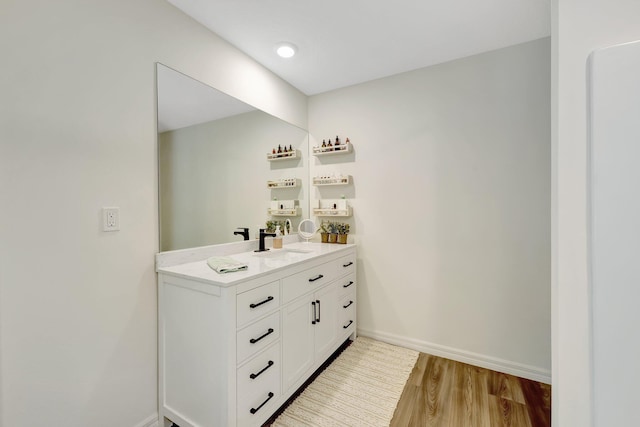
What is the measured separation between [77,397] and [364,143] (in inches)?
103

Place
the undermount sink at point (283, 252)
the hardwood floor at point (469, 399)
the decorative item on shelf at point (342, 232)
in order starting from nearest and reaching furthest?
the hardwood floor at point (469, 399) → the undermount sink at point (283, 252) → the decorative item on shelf at point (342, 232)

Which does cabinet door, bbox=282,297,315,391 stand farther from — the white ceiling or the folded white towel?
the white ceiling

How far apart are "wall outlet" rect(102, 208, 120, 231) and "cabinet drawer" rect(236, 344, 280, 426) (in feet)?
3.19

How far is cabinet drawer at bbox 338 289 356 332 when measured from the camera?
230 cm

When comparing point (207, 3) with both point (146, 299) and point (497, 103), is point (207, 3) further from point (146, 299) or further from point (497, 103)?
point (497, 103)

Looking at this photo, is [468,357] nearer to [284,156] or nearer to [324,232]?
[324,232]

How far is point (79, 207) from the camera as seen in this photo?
1251 millimetres

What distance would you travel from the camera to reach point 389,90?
8.18 feet

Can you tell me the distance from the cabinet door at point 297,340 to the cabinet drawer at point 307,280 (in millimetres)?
65

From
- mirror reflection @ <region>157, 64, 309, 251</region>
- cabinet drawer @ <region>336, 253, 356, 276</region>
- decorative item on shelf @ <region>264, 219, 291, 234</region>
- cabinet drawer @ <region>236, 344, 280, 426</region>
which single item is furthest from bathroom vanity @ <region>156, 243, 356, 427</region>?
decorative item on shelf @ <region>264, 219, 291, 234</region>

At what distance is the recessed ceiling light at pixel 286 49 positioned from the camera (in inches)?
79.4

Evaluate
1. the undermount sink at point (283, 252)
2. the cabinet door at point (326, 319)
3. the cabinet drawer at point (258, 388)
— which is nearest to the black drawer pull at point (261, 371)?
the cabinet drawer at point (258, 388)
